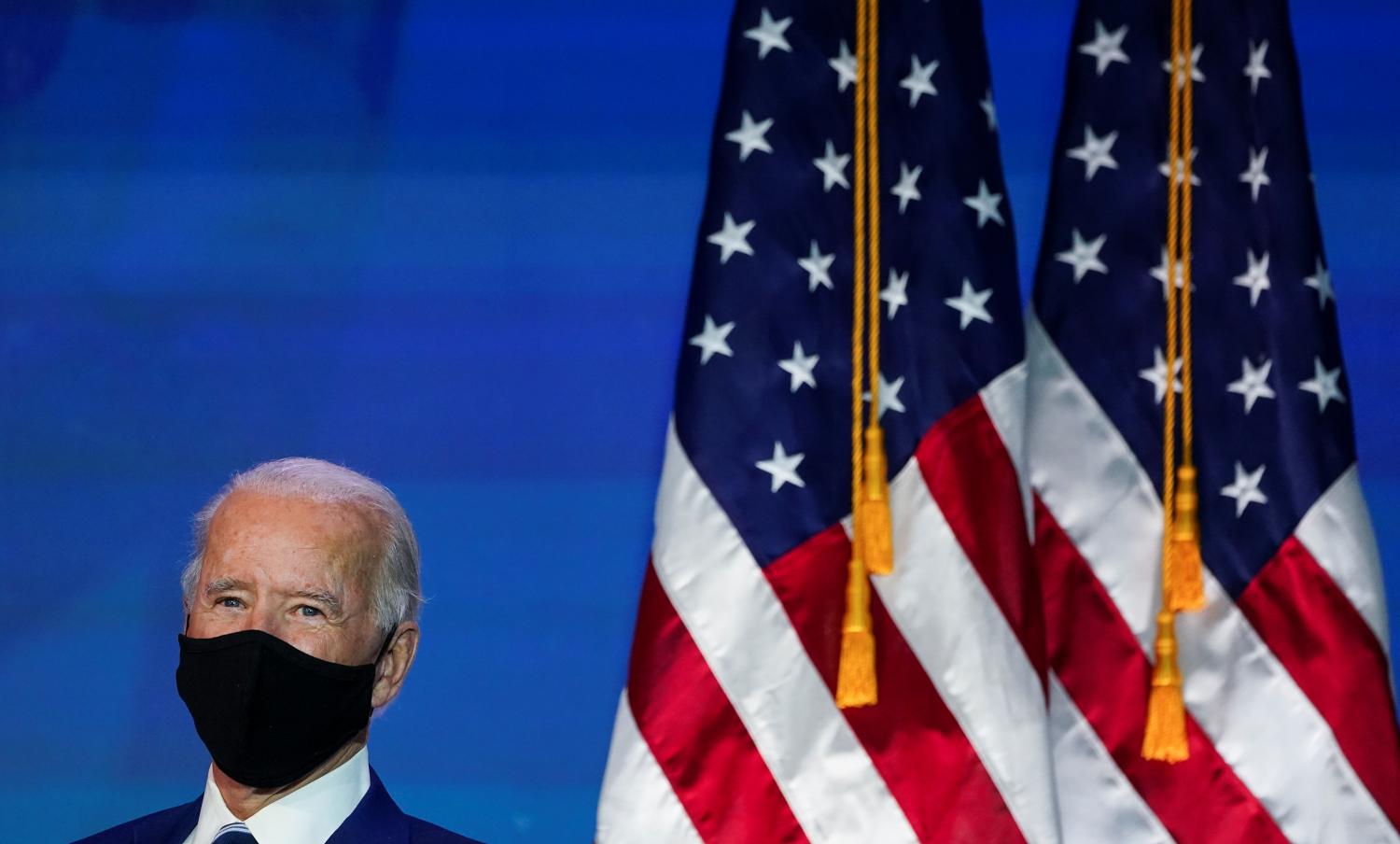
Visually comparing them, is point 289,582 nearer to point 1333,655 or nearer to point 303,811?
point 303,811

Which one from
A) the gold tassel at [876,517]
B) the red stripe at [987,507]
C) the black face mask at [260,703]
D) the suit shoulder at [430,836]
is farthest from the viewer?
the red stripe at [987,507]

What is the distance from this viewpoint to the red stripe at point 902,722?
9.02ft

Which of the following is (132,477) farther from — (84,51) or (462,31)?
(462,31)

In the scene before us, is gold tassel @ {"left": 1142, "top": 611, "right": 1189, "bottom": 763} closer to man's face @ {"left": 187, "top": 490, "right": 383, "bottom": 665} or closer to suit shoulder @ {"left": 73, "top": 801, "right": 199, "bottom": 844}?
man's face @ {"left": 187, "top": 490, "right": 383, "bottom": 665}

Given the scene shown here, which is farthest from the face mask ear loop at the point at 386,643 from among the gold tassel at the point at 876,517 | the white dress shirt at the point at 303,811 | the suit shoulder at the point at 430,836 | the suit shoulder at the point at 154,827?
the gold tassel at the point at 876,517

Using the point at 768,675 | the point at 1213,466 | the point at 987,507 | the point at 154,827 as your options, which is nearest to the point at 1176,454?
the point at 1213,466

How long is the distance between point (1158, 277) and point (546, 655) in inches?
48.6

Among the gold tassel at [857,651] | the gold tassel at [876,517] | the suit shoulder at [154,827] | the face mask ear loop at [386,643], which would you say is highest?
the gold tassel at [876,517]

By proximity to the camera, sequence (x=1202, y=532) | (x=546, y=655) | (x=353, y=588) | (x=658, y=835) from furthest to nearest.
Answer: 1. (x=546, y=655)
2. (x=1202, y=532)
3. (x=658, y=835)
4. (x=353, y=588)

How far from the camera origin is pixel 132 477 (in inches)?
130

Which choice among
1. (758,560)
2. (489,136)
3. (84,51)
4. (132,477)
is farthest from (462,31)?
(758,560)

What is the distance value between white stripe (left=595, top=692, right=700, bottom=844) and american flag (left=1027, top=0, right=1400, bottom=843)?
0.62 meters

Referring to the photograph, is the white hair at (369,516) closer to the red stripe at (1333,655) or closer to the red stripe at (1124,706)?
the red stripe at (1124,706)

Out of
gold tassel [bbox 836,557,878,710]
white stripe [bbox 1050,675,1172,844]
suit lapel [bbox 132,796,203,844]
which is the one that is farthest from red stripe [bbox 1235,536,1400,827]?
suit lapel [bbox 132,796,203,844]
